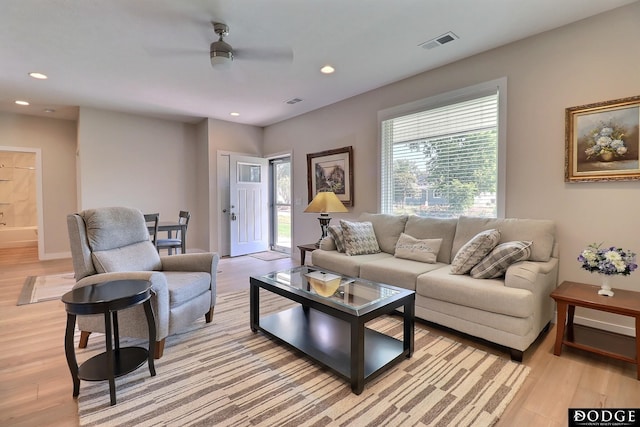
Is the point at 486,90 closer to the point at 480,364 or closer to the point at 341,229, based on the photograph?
the point at 341,229

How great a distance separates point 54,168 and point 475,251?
24.3ft

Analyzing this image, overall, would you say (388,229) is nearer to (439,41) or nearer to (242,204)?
(439,41)

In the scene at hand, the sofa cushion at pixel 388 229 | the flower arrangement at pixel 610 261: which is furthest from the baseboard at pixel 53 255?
the flower arrangement at pixel 610 261

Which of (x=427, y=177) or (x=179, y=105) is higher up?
(x=179, y=105)

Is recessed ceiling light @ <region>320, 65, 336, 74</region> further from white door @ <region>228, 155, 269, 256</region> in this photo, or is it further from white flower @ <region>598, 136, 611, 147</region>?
white door @ <region>228, 155, 269, 256</region>

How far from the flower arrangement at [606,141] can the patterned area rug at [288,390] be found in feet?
6.22

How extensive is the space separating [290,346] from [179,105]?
14.3 ft

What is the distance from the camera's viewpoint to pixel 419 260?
3.16 meters

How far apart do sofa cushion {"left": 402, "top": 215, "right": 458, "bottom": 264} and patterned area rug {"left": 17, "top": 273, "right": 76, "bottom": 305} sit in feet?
13.9

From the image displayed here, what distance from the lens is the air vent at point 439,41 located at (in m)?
2.81

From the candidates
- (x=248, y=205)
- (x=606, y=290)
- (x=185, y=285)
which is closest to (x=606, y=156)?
(x=606, y=290)

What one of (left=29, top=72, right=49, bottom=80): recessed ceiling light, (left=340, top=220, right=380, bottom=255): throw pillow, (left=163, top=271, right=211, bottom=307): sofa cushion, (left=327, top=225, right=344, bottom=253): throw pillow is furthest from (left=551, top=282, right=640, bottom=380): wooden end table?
(left=29, top=72, right=49, bottom=80): recessed ceiling light

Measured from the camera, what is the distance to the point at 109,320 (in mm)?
1694

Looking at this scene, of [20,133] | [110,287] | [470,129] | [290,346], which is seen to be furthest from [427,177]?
[20,133]
